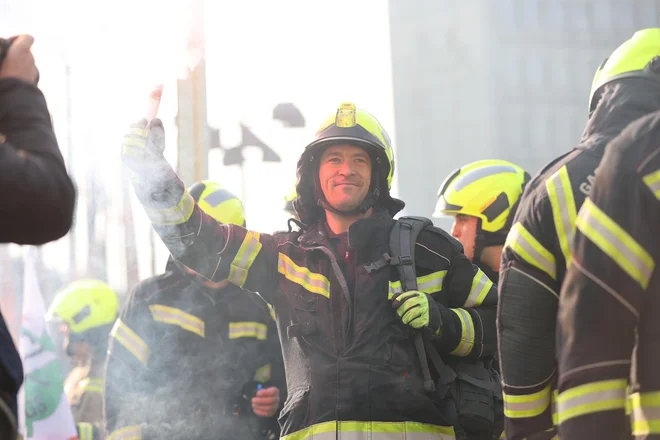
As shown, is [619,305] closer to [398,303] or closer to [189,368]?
[398,303]

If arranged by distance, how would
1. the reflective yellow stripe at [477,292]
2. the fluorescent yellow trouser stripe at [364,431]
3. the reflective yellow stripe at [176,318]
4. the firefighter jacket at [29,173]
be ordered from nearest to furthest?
the firefighter jacket at [29,173] < the fluorescent yellow trouser stripe at [364,431] < the reflective yellow stripe at [477,292] < the reflective yellow stripe at [176,318]

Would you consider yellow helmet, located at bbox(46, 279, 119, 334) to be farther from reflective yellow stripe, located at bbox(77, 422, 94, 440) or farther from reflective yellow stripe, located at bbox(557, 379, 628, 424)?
reflective yellow stripe, located at bbox(557, 379, 628, 424)

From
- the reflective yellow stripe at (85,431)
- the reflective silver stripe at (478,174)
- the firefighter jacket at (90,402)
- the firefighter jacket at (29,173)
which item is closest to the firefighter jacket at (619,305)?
the firefighter jacket at (29,173)

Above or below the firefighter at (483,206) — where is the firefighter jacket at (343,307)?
below

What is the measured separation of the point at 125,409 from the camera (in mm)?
5367

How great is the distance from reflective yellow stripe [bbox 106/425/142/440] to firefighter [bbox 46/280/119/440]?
184 cm

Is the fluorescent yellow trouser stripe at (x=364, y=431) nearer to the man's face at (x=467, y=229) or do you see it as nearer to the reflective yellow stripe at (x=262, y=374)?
the reflective yellow stripe at (x=262, y=374)

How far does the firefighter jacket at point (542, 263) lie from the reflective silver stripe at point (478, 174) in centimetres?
298

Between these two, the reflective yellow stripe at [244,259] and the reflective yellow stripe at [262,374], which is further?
the reflective yellow stripe at [262,374]

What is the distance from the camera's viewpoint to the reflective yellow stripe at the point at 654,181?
2373 millimetres

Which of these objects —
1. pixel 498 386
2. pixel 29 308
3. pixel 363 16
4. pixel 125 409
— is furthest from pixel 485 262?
pixel 363 16

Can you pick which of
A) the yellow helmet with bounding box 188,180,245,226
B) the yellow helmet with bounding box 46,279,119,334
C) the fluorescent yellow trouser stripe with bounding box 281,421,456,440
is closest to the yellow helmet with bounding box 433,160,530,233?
the yellow helmet with bounding box 188,180,245,226

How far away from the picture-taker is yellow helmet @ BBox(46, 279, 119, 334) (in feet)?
25.7

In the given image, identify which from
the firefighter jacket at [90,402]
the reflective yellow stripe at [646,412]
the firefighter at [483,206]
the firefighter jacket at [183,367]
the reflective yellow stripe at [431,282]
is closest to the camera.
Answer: the reflective yellow stripe at [646,412]
